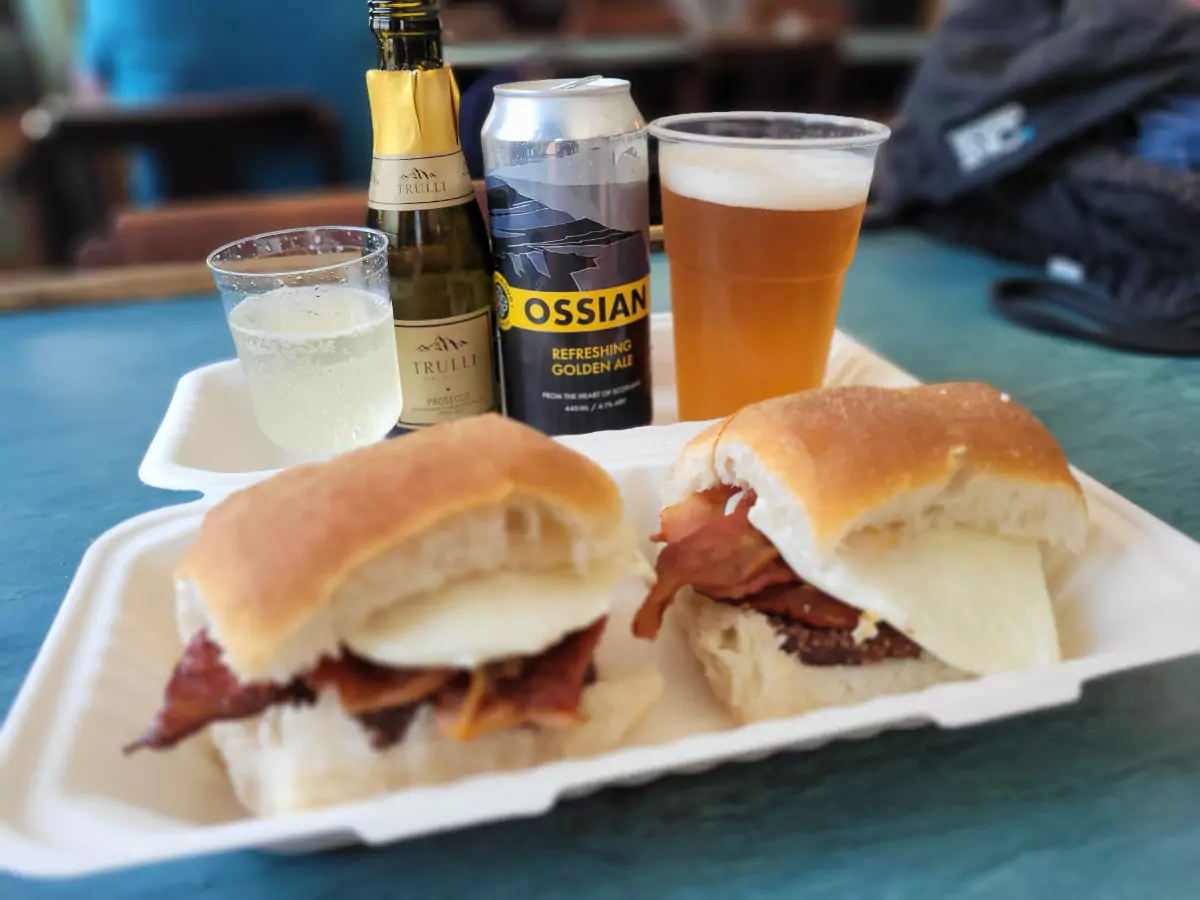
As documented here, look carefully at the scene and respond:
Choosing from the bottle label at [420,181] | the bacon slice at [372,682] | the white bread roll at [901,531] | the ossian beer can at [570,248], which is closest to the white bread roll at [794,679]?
the white bread roll at [901,531]

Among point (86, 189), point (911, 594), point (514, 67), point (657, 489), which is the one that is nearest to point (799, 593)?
point (911, 594)

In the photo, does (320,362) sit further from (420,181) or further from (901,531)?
(901,531)

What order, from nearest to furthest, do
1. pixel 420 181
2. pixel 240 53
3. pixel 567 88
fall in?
pixel 567 88, pixel 420 181, pixel 240 53

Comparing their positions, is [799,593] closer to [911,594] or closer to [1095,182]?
[911,594]

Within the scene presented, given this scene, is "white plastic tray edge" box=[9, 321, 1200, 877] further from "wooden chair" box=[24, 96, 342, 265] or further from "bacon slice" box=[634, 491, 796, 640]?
"wooden chair" box=[24, 96, 342, 265]

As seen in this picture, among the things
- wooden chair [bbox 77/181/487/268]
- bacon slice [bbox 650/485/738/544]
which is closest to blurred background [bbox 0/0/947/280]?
wooden chair [bbox 77/181/487/268]

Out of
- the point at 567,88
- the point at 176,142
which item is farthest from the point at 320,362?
the point at 176,142
